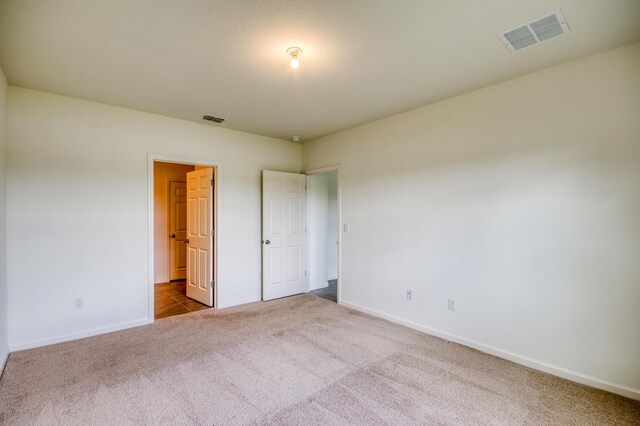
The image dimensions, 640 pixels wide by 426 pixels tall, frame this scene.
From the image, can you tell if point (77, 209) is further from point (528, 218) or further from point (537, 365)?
point (537, 365)

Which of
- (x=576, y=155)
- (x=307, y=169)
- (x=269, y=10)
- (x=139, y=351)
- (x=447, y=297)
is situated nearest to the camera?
(x=269, y=10)

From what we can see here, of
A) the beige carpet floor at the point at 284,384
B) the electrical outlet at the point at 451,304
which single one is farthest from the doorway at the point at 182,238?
the electrical outlet at the point at 451,304

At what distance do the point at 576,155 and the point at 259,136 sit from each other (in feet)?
12.9

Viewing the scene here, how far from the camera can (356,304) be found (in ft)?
14.2

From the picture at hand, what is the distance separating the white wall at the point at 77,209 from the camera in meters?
3.01

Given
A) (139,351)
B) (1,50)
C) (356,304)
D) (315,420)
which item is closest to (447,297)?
(356,304)

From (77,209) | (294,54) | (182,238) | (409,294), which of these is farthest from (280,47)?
(182,238)

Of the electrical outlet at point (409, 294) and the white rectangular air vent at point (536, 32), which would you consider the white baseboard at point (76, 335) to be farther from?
the white rectangular air vent at point (536, 32)

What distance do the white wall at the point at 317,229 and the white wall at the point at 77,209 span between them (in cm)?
203

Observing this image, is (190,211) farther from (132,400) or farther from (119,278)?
(132,400)

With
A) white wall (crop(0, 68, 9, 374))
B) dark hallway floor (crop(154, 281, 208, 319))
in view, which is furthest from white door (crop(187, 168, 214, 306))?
white wall (crop(0, 68, 9, 374))

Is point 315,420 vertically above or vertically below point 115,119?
below

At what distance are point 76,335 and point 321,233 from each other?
3.65 meters

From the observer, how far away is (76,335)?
3.26 meters
